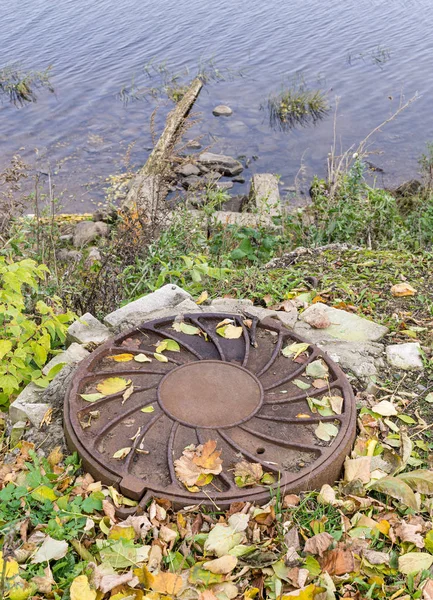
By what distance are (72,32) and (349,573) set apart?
15.0 meters

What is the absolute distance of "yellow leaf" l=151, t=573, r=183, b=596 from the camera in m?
1.92

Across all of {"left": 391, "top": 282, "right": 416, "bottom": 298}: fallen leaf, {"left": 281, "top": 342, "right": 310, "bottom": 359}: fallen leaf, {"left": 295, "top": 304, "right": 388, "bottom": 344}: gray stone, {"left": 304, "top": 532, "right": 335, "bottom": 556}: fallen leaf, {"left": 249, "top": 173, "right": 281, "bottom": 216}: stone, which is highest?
{"left": 281, "top": 342, "right": 310, "bottom": 359}: fallen leaf

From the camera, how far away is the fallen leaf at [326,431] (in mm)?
2498

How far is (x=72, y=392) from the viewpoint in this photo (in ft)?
8.76

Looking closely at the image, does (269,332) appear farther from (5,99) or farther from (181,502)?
(5,99)

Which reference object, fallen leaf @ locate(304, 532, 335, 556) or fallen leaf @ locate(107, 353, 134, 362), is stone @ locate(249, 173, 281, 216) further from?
fallen leaf @ locate(304, 532, 335, 556)

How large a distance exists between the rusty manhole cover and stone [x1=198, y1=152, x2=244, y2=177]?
6122 millimetres

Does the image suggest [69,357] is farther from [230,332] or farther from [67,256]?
[67,256]

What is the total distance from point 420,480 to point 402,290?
64.3 inches

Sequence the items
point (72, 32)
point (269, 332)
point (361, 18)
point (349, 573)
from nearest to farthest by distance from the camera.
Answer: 1. point (349, 573)
2. point (269, 332)
3. point (72, 32)
4. point (361, 18)

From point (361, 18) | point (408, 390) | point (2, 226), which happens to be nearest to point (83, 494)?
point (408, 390)

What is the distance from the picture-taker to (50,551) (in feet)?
6.79

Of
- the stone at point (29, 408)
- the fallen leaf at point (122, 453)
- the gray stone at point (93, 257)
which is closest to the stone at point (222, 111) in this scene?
the gray stone at point (93, 257)

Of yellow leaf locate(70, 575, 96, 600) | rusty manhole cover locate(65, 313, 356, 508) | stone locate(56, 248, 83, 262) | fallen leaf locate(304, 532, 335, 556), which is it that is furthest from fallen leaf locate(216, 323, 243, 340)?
stone locate(56, 248, 83, 262)
